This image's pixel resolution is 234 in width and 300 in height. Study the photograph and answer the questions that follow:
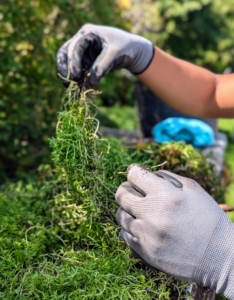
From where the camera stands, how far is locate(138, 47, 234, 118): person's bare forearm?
6.11 ft

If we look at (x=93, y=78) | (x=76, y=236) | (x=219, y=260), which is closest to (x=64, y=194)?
(x=76, y=236)

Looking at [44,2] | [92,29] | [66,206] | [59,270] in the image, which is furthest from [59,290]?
[44,2]

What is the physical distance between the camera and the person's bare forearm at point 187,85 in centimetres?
186

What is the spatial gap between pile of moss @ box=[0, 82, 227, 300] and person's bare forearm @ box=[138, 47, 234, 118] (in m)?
0.49

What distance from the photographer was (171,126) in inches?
130

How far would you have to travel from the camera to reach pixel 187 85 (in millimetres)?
1905

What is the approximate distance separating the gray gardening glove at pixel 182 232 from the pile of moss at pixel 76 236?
9 centimetres

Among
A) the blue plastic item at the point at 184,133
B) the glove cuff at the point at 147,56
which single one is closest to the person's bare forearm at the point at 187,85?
the glove cuff at the point at 147,56

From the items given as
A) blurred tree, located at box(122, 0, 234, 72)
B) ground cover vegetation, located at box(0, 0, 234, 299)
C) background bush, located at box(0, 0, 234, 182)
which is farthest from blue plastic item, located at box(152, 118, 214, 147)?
blurred tree, located at box(122, 0, 234, 72)

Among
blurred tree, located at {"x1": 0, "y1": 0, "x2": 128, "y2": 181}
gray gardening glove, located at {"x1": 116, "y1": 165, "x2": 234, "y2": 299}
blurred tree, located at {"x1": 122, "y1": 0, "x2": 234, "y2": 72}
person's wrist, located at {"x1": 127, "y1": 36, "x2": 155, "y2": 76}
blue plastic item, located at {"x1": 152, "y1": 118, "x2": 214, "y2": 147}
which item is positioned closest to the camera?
gray gardening glove, located at {"x1": 116, "y1": 165, "x2": 234, "y2": 299}

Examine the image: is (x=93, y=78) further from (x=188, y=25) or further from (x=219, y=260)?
(x=188, y=25)

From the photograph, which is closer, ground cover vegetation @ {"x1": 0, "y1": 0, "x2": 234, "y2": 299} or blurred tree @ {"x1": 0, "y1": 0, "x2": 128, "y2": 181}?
ground cover vegetation @ {"x1": 0, "y1": 0, "x2": 234, "y2": 299}

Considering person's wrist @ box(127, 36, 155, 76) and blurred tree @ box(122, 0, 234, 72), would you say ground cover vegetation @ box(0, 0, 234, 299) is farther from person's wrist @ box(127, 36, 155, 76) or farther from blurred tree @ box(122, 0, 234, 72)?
blurred tree @ box(122, 0, 234, 72)

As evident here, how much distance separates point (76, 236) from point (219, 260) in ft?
1.48
